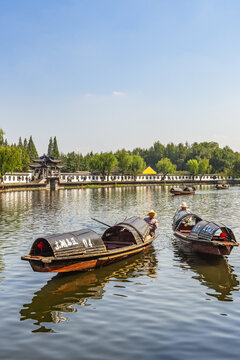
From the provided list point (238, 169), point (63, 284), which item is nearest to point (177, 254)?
point (63, 284)

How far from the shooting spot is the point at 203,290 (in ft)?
40.3

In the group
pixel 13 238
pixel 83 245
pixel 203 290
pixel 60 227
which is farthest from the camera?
pixel 60 227

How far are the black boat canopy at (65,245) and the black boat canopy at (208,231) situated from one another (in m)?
5.74

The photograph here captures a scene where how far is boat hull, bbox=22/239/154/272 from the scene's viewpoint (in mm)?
12312

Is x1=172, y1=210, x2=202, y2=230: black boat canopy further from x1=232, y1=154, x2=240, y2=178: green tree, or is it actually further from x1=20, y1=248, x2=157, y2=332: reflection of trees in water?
x1=232, y1=154, x2=240, y2=178: green tree

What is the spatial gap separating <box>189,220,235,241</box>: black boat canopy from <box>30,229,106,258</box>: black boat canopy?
5.74 meters

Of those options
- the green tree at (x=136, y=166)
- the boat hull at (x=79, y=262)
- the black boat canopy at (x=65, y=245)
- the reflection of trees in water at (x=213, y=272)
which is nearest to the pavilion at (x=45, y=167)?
the green tree at (x=136, y=166)

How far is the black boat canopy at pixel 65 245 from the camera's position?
12.7 meters

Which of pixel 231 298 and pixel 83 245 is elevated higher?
pixel 83 245

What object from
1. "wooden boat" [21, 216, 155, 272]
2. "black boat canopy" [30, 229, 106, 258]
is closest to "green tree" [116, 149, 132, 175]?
"wooden boat" [21, 216, 155, 272]

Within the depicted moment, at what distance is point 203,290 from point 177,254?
19.5 feet

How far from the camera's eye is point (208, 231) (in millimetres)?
16984

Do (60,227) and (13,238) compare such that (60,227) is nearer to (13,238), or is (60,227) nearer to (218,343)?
(13,238)

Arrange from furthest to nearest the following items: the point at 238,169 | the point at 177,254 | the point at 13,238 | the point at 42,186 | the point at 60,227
Result: the point at 238,169 → the point at 42,186 → the point at 60,227 → the point at 13,238 → the point at 177,254
